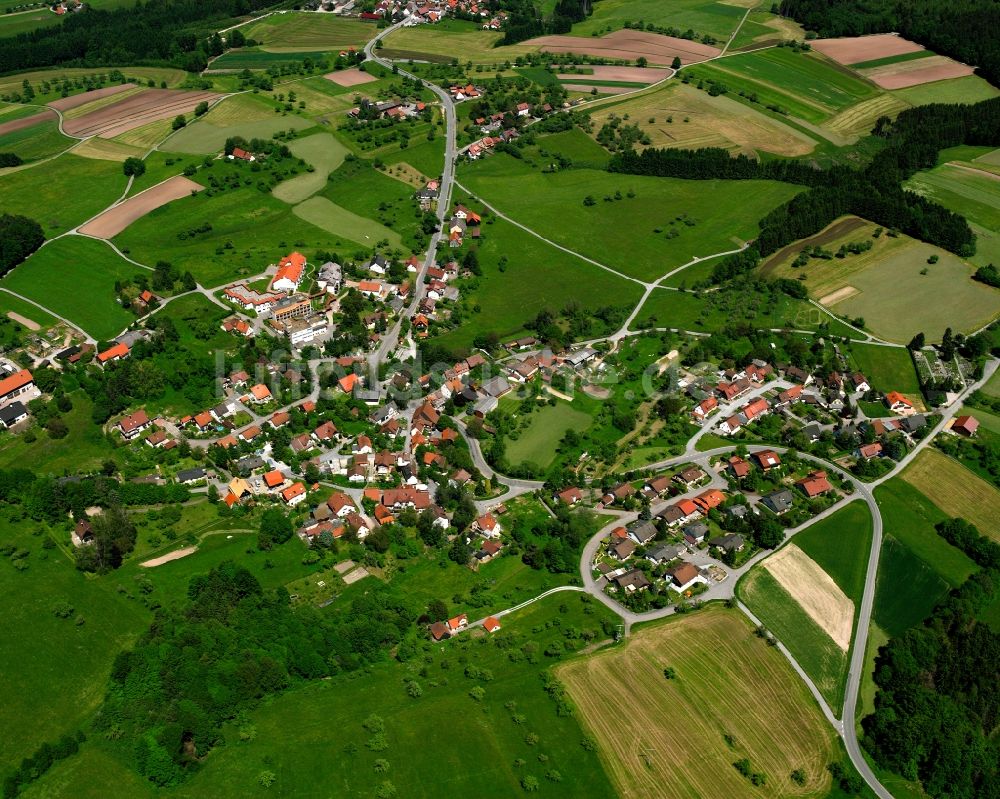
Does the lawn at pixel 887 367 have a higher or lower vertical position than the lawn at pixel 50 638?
lower

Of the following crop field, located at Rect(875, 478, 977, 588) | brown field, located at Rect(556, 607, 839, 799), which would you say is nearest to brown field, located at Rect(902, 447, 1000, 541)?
crop field, located at Rect(875, 478, 977, 588)

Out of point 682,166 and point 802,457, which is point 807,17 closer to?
point 682,166

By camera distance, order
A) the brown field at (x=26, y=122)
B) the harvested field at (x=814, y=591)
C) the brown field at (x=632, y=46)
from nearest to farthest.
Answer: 1. the harvested field at (x=814, y=591)
2. the brown field at (x=26, y=122)
3. the brown field at (x=632, y=46)

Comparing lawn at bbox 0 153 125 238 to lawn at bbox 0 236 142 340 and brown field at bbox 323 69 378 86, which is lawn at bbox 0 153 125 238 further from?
brown field at bbox 323 69 378 86

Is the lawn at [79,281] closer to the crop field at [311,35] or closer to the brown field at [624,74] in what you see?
the crop field at [311,35]

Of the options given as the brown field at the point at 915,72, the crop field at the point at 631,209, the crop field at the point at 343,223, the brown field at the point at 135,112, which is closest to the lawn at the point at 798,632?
the crop field at the point at 631,209

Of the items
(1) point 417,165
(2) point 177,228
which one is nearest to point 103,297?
(2) point 177,228
